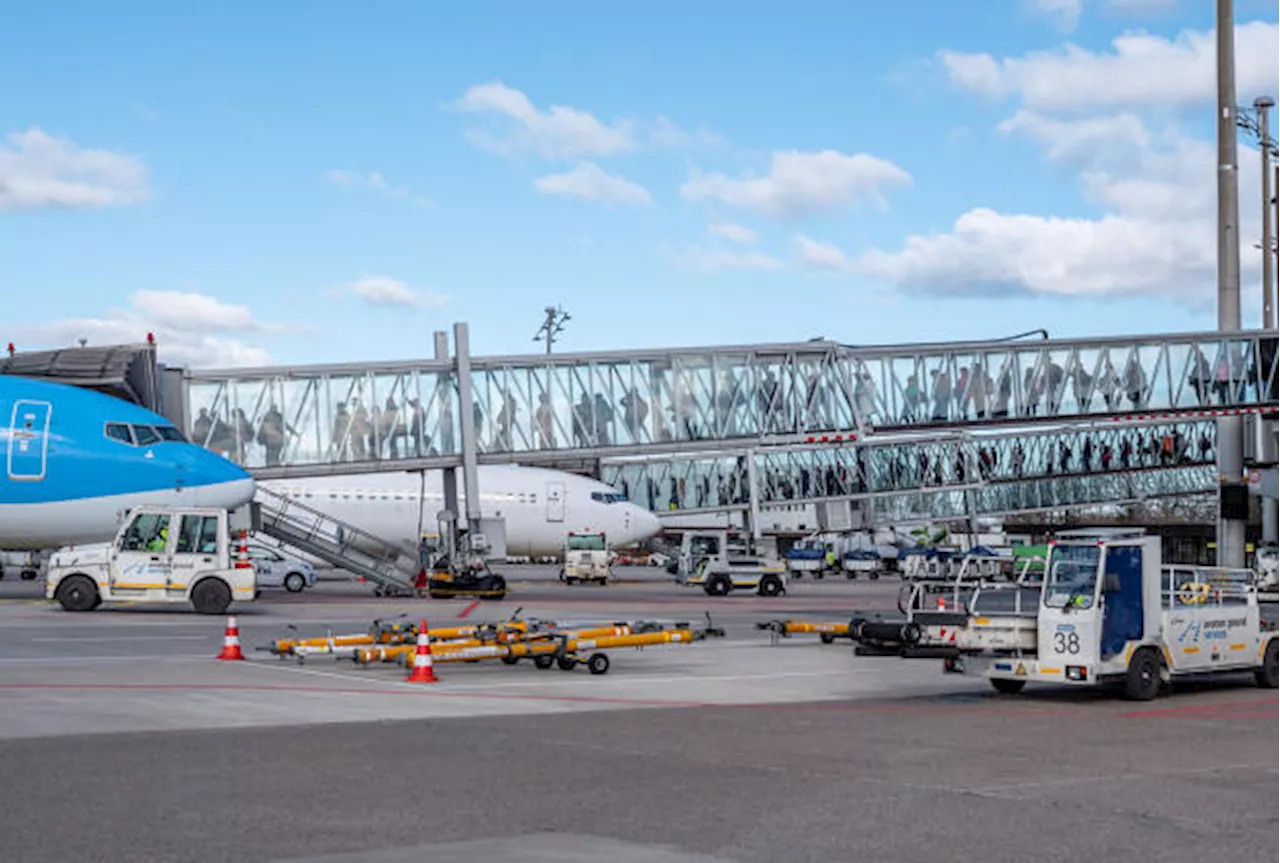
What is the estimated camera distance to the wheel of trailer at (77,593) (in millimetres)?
38906

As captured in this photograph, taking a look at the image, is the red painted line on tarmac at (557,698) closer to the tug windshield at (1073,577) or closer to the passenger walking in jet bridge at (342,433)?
the tug windshield at (1073,577)

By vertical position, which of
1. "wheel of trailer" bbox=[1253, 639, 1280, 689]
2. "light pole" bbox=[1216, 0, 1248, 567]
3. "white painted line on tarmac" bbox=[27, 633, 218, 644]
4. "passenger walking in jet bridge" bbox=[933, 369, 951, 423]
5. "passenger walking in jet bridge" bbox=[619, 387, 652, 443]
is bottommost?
"white painted line on tarmac" bbox=[27, 633, 218, 644]

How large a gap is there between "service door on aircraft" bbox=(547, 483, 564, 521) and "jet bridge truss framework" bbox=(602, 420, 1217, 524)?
65.0 feet

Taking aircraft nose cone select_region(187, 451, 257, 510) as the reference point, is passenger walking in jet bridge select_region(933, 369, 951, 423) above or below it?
above

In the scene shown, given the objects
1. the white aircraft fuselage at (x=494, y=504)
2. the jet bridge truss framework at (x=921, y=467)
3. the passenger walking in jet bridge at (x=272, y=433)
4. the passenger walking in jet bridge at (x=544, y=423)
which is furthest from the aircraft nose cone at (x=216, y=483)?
the jet bridge truss framework at (x=921, y=467)

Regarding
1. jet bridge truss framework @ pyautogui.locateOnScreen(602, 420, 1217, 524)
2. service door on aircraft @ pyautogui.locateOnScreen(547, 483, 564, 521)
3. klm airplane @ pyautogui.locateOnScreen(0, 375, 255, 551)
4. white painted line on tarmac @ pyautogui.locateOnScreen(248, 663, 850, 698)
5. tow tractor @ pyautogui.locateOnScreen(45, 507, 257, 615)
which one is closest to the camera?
white painted line on tarmac @ pyautogui.locateOnScreen(248, 663, 850, 698)

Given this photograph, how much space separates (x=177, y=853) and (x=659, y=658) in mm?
18780

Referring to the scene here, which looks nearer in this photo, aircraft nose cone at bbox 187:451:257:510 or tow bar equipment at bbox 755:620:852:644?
tow bar equipment at bbox 755:620:852:644

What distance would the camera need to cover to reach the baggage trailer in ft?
69.7

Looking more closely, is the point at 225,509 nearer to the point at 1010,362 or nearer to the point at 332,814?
the point at 332,814

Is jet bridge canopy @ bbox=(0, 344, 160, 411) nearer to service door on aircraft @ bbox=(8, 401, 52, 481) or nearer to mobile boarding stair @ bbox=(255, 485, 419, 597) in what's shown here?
mobile boarding stair @ bbox=(255, 485, 419, 597)

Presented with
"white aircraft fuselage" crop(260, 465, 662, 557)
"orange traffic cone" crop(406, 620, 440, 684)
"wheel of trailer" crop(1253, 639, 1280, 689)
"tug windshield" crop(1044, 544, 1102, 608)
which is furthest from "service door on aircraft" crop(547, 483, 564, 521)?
"tug windshield" crop(1044, 544, 1102, 608)

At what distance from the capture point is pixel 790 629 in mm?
31062

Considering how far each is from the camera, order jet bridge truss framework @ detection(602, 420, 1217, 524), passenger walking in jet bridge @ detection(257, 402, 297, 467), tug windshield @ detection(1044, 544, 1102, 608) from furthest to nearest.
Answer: jet bridge truss framework @ detection(602, 420, 1217, 524) → passenger walking in jet bridge @ detection(257, 402, 297, 467) → tug windshield @ detection(1044, 544, 1102, 608)
